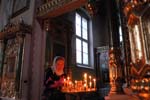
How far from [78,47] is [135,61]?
558cm

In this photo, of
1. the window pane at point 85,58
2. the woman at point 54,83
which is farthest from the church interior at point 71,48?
the woman at point 54,83

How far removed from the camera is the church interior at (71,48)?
176 cm

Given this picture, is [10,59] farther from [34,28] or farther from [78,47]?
[78,47]

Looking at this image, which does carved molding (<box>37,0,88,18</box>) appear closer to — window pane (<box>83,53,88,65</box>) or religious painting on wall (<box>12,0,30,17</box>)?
religious painting on wall (<box>12,0,30,17</box>)

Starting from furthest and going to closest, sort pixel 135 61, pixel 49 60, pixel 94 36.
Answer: pixel 94 36 → pixel 49 60 → pixel 135 61

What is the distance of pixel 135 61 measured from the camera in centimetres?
178

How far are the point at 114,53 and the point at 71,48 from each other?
3537 mm

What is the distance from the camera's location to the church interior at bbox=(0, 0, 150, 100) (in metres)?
1.76

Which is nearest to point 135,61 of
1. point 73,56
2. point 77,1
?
point 77,1

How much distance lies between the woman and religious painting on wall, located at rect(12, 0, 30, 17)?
2066mm

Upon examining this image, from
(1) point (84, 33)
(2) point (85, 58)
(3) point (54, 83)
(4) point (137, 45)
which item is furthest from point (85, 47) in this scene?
(4) point (137, 45)

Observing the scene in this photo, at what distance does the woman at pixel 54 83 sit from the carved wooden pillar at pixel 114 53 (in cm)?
105

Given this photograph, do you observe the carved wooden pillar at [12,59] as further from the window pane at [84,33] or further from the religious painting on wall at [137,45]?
the window pane at [84,33]

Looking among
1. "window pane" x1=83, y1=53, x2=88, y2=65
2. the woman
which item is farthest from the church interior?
the woman
